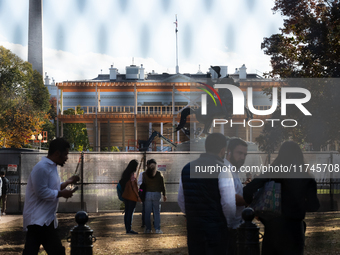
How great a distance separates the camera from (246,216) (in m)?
4.45

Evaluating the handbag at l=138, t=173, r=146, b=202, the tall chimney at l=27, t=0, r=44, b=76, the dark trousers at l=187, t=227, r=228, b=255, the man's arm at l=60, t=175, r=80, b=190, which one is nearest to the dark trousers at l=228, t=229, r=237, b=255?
the dark trousers at l=187, t=227, r=228, b=255

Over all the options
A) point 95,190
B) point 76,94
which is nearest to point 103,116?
point 76,94

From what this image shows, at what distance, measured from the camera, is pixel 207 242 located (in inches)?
166

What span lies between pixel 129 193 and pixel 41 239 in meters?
5.07

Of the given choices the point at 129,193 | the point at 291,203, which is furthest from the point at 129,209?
the point at 291,203

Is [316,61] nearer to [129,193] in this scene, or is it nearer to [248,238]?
[129,193]

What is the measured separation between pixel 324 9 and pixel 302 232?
25.9ft

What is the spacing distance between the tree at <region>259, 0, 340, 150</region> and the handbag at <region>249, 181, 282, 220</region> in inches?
273

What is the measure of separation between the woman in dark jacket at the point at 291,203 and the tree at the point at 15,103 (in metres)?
35.2

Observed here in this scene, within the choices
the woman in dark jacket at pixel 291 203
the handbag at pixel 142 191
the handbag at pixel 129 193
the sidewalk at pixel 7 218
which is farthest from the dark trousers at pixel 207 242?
the sidewalk at pixel 7 218

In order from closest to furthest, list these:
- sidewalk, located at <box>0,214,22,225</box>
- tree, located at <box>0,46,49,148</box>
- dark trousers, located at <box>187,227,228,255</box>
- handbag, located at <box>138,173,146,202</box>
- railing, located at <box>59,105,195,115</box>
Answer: dark trousers, located at <box>187,227,228,255</box> < handbag, located at <box>138,173,146,202</box> < sidewalk, located at <box>0,214,22,225</box> < tree, located at <box>0,46,49,148</box> < railing, located at <box>59,105,195,115</box>

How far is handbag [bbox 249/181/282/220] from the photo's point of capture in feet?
13.5

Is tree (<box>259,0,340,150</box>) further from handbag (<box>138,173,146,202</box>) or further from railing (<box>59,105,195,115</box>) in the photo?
railing (<box>59,105,195,115</box>)

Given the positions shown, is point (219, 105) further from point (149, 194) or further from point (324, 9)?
point (149, 194)
